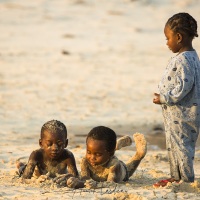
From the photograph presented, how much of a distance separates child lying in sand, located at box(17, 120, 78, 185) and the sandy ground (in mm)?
266

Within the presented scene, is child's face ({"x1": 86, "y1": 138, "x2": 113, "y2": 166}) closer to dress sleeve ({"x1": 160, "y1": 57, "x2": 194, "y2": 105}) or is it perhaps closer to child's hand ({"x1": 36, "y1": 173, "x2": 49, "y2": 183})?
child's hand ({"x1": 36, "y1": 173, "x2": 49, "y2": 183})

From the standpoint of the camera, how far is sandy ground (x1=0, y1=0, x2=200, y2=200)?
23.9ft

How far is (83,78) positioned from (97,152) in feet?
24.7

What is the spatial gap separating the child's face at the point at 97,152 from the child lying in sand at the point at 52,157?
223 mm

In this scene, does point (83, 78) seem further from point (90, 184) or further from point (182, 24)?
point (90, 184)

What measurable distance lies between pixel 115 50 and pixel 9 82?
4216 mm

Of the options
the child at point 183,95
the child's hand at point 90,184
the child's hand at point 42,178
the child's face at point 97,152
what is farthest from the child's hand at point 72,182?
the child at point 183,95

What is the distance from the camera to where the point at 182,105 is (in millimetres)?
6477

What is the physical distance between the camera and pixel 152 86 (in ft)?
44.4

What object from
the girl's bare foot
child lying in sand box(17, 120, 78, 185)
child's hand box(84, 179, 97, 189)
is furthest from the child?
child lying in sand box(17, 120, 78, 185)

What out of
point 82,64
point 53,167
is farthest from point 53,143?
point 82,64

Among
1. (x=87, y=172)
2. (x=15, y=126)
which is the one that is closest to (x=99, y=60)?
(x=15, y=126)

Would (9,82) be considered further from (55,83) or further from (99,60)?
(99,60)

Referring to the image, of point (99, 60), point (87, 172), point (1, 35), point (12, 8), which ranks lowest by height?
point (87, 172)
